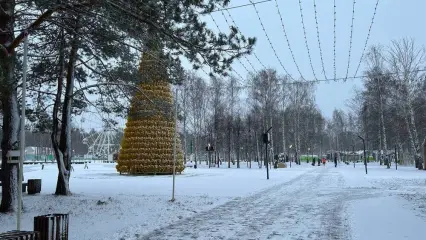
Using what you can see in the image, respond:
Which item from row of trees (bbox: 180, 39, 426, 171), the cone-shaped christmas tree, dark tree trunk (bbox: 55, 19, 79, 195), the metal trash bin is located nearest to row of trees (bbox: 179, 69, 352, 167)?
row of trees (bbox: 180, 39, 426, 171)

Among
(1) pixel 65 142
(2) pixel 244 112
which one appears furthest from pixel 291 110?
(1) pixel 65 142

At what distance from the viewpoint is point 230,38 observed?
9141 millimetres

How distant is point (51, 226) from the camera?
6.48 metres

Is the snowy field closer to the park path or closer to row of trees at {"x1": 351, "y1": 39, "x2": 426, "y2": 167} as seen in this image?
the park path

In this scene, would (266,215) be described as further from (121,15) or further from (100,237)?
(121,15)

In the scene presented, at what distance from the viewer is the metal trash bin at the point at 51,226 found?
6.40m

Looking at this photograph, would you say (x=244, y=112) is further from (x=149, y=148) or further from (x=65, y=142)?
(x=65, y=142)

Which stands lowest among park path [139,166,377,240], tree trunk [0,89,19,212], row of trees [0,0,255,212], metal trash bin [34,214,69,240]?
park path [139,166,377,240]

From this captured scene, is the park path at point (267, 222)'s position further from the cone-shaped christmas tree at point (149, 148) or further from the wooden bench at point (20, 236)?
the cone-shaped christmas tree at point (149, 148)

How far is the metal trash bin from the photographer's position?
6402mm

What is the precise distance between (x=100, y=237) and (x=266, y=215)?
4.43 m

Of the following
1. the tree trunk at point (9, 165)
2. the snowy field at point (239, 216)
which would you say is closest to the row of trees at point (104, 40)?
the tree trunk at point (9, 165)

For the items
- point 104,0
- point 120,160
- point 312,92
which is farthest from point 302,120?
point 104,0

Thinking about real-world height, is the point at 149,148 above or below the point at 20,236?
above
